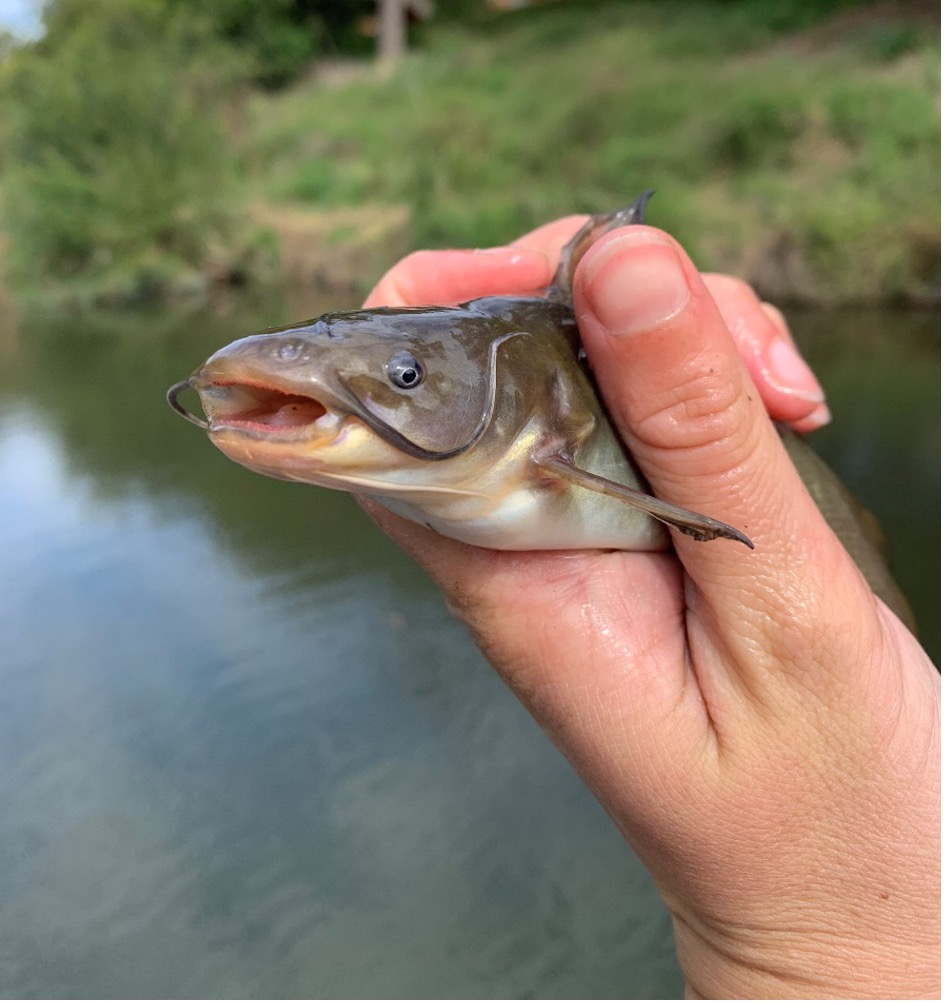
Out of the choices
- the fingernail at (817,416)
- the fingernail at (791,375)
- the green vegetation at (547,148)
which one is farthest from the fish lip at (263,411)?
the green vegetation at (547,148)

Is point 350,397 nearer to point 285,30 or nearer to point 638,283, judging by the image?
point 638,283

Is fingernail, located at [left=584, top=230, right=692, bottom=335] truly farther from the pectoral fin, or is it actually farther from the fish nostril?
the fish nostril

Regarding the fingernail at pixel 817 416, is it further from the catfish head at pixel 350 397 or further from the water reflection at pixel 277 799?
the water reflection at pixel 277 799

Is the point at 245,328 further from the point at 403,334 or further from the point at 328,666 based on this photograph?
the point at 403,334

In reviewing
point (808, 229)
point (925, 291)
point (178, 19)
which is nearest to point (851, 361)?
point (925, 291)

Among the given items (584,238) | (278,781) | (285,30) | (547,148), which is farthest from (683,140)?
(285,30)
